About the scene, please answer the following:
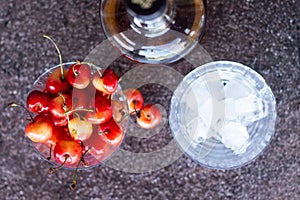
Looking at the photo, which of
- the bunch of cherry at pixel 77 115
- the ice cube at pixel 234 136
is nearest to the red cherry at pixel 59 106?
the bunch of cherry at pixel 77 115

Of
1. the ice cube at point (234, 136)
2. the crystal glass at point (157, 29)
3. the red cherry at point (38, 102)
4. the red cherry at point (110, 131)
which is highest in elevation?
the crystal glass at point (157, 29)

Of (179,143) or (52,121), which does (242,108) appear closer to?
(179,143)

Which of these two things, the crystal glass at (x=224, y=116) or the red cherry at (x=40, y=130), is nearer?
the red cherry at (x=40, y=130)

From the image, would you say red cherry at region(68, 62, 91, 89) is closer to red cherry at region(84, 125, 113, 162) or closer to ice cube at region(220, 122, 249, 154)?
red cherry at region(84, 125, 113, 162)

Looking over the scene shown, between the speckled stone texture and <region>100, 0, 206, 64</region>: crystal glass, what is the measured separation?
0.32ft

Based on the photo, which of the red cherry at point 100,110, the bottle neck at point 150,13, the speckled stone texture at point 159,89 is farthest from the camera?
the speckled stone texture at point 159,89

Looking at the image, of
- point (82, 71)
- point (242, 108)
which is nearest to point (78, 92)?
point (82, 71)

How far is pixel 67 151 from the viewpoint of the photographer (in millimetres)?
867

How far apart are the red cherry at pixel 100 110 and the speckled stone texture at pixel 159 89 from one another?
0.14 m

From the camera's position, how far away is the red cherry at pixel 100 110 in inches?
34.8

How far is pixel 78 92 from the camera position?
0.89 metres

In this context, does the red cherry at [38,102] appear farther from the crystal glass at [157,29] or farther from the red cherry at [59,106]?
the crystal glass at [157,29]

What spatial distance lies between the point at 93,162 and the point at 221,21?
0.34 meters

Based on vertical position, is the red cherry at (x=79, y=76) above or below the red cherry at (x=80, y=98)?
above
